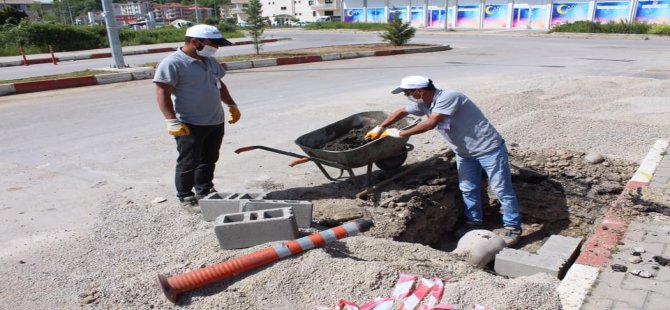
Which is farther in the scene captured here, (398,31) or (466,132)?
(398,31)

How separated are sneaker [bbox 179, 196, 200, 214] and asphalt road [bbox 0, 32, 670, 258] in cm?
25

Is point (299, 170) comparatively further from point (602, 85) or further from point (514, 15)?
point (514, 15)

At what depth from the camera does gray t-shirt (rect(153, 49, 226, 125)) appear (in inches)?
150

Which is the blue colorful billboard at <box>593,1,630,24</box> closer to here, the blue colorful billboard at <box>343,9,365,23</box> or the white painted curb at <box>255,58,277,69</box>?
the blue colorful billboard at <box>343,9,365,23</box>

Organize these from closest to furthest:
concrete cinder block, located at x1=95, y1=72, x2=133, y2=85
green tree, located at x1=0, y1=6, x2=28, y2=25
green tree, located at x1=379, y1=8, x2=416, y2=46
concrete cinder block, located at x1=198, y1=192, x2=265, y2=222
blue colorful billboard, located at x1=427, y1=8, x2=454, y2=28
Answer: concrete cinder block, located at x1=198, y1=192, x2=265, y2=222, concrete cinder block, located at x1=95, y1=72, x2=133, y2=85, green tree, located at x1=379, y1=8, x2=416, y2=46, green tree, located at x1=0, y1=6, x2=28, y2=25, blue colorful billboard, located at x1=427, y1=8, x2=454, y2=28

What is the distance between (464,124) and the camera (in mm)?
3996

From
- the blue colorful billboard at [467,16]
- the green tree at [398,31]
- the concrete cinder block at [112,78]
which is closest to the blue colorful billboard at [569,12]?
the blue colorful billboard at [467,16]

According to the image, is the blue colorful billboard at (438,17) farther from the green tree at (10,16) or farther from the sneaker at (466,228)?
the sneaker at (466,228)

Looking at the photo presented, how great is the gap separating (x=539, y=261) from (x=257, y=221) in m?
1.86

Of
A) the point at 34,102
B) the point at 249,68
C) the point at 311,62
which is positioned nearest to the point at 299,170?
the point at 34,102

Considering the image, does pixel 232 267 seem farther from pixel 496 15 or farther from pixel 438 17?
pixel 438 17

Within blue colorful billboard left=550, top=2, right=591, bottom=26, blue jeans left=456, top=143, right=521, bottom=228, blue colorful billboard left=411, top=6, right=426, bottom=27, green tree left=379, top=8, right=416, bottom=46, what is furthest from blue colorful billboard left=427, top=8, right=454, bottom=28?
blue jeans left=456, top=143, right=521, bottom=228

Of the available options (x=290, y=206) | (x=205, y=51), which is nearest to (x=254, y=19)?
(x=205, y=51)

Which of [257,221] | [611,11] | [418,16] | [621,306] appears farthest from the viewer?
[418,16]
